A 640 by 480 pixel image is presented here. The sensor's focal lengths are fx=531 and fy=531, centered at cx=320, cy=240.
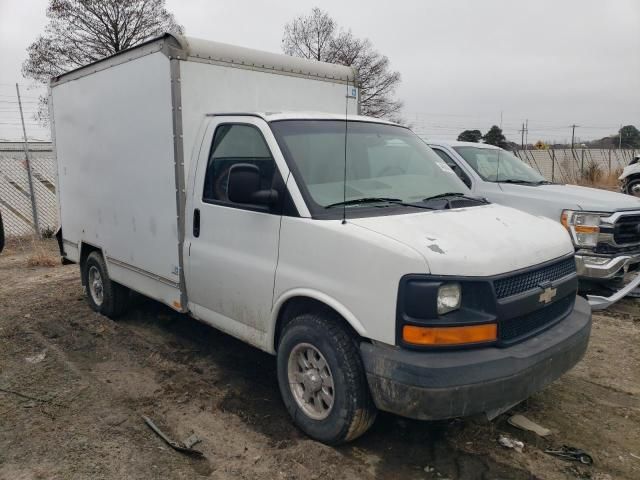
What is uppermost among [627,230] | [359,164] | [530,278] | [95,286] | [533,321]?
[359,164]

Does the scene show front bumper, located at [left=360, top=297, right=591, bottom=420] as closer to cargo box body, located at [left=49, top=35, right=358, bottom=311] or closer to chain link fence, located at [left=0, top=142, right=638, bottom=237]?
cargo box body, located at [left=49, top=35, right=358, bottom=311]

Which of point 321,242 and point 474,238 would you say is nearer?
point 474,238

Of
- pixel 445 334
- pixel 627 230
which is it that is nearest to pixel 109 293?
pixel 445 334

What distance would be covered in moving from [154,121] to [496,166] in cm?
486

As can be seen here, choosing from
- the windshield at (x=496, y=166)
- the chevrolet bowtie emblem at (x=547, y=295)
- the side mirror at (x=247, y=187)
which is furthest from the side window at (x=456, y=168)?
the side mirror at (x=247, y=187)

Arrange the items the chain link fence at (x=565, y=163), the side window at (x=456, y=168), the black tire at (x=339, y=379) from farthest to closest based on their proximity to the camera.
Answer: the chain link fence at (x=565, y=163), the side window at (x=456, y=168), the black tire at (x=339, y=379)

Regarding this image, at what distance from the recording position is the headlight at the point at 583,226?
5996 mm

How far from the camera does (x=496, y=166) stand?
745 centimetres

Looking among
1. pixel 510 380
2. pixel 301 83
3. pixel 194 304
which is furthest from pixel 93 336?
pixel 510 380

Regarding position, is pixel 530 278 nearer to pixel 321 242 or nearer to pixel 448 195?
pixel 448 195

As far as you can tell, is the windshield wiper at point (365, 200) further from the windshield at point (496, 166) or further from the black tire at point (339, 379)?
the windshield at point (496, 166)

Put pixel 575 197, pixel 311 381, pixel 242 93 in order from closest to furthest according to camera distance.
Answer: pixel 311 381 < pixel 242 93 < pixel 575 197

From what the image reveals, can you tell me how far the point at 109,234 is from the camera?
18.2 ft

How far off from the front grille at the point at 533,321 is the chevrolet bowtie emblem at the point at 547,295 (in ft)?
0.22
